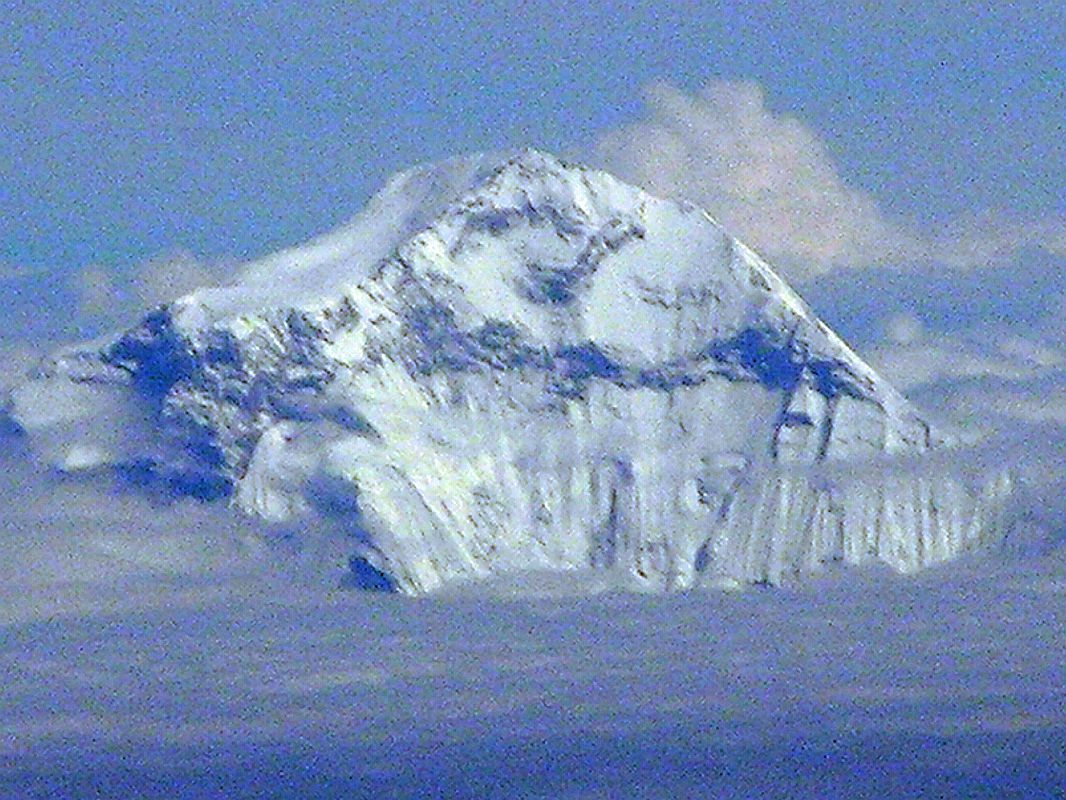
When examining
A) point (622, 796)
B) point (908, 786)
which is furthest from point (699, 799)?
point (908, 786)

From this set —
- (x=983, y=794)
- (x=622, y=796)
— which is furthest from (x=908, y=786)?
(x=622, y=796)

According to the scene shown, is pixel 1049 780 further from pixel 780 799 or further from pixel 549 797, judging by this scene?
pixel 549 797

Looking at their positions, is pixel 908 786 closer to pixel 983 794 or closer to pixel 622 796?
pixel 983 794

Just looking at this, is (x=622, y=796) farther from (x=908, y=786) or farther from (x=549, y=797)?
(x=908, y=786)

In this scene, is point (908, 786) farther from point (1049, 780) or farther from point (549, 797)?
point (549, 797)

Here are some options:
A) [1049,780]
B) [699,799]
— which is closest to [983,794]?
[1049,780]

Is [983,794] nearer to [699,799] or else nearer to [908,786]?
[908,786]

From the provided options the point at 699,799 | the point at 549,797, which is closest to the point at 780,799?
the point at 699,799
